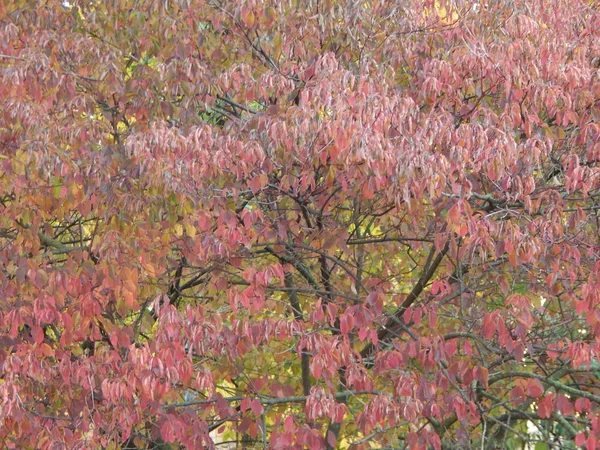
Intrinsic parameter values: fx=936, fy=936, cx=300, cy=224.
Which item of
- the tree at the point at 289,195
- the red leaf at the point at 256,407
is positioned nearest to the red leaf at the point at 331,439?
the tree at the point at 289,195

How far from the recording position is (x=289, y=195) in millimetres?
4969

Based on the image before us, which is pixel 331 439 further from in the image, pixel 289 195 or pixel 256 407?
pixel 289 195

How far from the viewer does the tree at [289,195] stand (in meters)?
4.59

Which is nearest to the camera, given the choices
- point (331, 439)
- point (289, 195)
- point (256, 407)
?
point (289, 195)

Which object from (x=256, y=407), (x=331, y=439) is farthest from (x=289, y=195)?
(x=331, y=439)

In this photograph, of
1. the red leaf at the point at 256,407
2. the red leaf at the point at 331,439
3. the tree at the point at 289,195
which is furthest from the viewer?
the red leaf at the point at 331,439

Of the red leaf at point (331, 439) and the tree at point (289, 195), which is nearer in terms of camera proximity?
the tree at point (289, 195)

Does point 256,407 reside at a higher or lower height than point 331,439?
higher

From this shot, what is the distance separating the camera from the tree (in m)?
4.59

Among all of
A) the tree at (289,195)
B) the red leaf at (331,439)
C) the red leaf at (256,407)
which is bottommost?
the red leaf at (331,439)

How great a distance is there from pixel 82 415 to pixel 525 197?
8.43ft

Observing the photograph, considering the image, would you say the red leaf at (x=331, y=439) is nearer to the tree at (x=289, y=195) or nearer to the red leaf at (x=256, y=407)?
the tree at (x=289, y=195)

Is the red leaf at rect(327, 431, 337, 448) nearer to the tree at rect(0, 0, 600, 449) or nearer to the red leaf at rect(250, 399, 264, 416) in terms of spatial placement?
the tree at rect(0, 0, 600, 449)

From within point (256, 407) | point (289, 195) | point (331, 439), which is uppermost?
point (289, 195)
